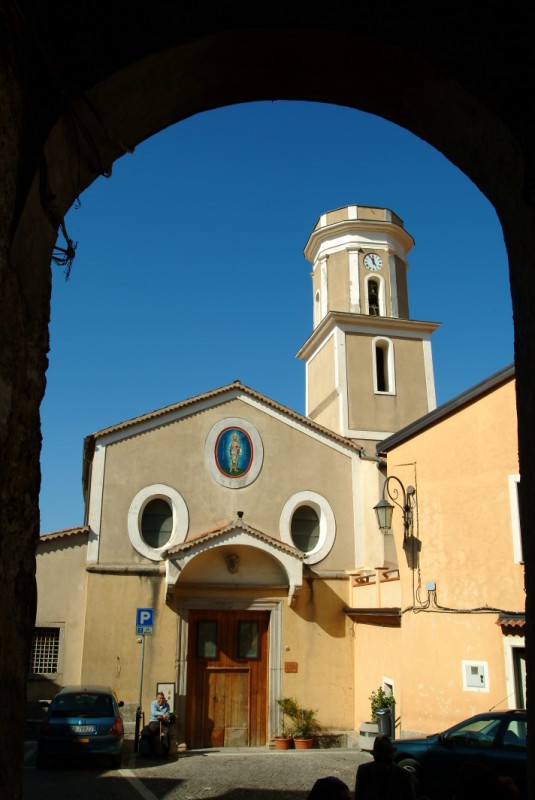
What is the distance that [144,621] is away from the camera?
1734 cm

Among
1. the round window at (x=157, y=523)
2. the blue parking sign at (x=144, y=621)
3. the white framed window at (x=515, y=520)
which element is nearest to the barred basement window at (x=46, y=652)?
the blue parking sign at (x=144, y=621)

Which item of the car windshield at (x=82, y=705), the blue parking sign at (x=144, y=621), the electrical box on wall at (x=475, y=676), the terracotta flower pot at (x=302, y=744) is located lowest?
the terracotta flower pot at (x=302, y=744)

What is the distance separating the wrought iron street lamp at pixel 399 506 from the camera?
1590 centimetres

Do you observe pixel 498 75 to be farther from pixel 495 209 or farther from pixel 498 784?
pixel 498 784

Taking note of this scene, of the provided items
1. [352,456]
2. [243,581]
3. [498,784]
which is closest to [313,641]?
[243,581]

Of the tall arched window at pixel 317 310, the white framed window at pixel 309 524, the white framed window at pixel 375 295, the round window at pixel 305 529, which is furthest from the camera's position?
the tall arched window at pixel 317 310

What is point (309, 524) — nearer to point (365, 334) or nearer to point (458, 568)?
point (458, 568)

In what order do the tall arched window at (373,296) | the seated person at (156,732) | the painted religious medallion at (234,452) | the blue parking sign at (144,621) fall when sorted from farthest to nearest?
1. the tall arched window at (373,296)
2. the painted religious medallion at (234,452)
3. the blue parking sign at (144,621)
4. the seated person at (156,732)

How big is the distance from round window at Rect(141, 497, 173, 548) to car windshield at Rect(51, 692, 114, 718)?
507 cm

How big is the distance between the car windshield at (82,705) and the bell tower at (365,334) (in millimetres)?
11133

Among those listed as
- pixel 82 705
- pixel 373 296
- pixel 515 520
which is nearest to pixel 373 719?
pixel 515 520

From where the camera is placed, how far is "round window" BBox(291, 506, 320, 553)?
2075cm

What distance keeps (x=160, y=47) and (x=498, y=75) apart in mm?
1610

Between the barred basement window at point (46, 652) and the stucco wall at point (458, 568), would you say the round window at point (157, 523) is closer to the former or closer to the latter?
the barred basement window at point (46, 652)
